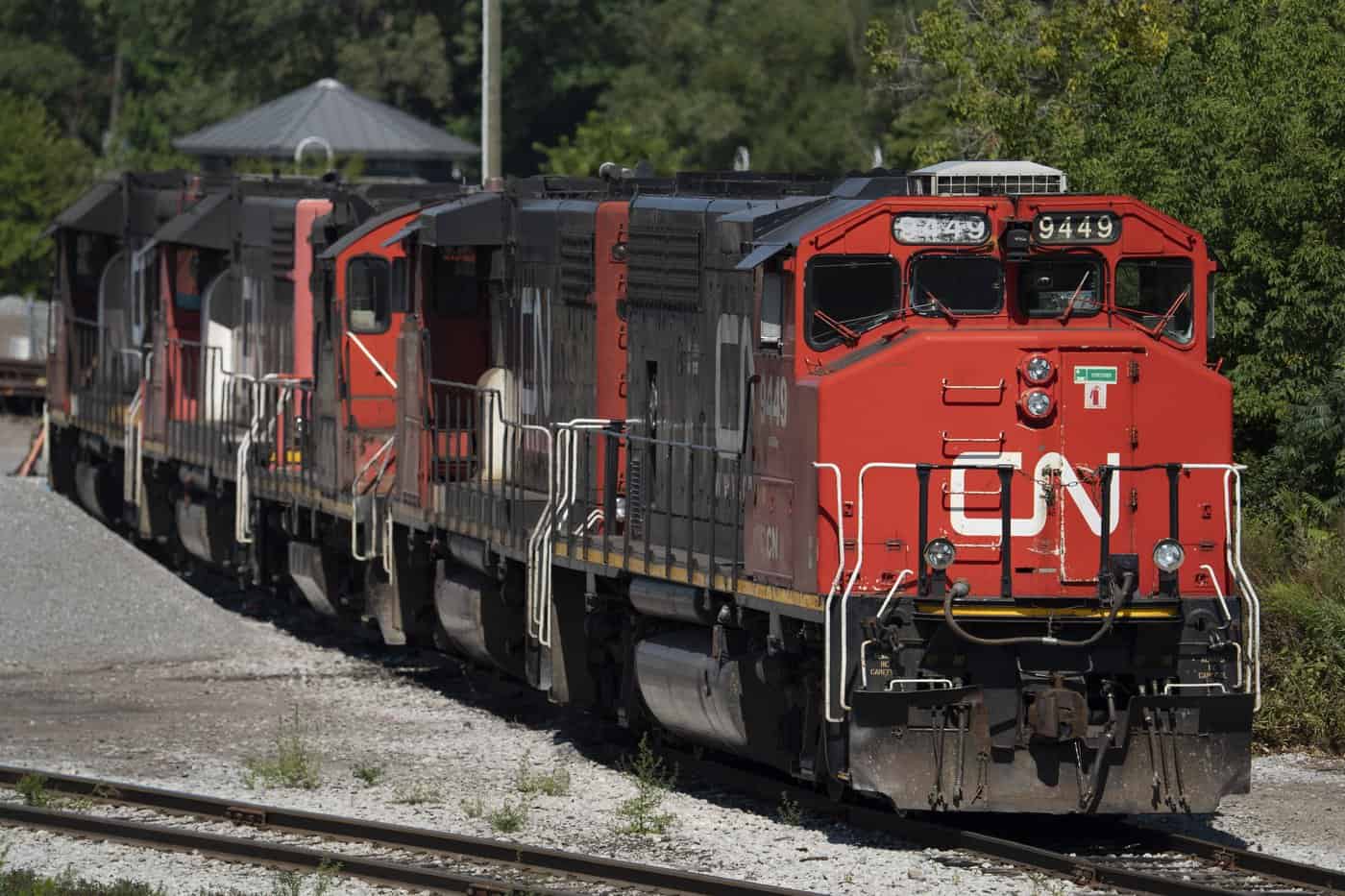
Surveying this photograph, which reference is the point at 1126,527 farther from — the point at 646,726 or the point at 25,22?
the point at 25,22

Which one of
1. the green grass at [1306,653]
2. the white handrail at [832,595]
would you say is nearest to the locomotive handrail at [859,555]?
the white handrail at [832,595]

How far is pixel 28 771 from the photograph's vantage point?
614 inches

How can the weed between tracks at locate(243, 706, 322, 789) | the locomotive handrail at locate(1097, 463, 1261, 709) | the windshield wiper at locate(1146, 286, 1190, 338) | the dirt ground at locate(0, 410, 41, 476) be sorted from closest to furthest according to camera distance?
the locomotive handrail at locate(1097, 463, 1261, 709), the windshield wiper at locate(1146, 286, 1190, 338), the weed between tracks at locate(243, 706, 322, 789), the dirt ground at locate(0, 410, 41, 476)

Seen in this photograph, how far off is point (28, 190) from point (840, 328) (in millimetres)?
51969

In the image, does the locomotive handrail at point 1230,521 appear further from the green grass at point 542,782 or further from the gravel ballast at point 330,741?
the green grass at point 542,782

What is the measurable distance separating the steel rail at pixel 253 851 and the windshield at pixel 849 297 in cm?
349

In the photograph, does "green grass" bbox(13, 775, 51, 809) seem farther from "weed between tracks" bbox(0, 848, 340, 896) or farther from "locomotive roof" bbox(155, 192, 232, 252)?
"locomotive roof" bbox(155, 192, 232, 252)

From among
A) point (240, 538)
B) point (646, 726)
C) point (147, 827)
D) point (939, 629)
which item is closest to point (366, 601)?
point (240, 538)

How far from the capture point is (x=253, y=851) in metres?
13.1

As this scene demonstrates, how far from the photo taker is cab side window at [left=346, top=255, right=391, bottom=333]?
2169cm

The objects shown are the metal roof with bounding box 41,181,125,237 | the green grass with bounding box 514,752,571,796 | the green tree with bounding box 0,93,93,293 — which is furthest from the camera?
the green tree with bounding box 0,93,93,293

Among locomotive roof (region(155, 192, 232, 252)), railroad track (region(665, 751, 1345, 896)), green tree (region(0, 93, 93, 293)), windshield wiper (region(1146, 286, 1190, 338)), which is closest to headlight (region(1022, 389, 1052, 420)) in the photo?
windshield wiper (region(1146, 286, 1190, 338))

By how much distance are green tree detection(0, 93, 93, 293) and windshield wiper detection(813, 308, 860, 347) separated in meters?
49.8

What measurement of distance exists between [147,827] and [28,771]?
233 cm
